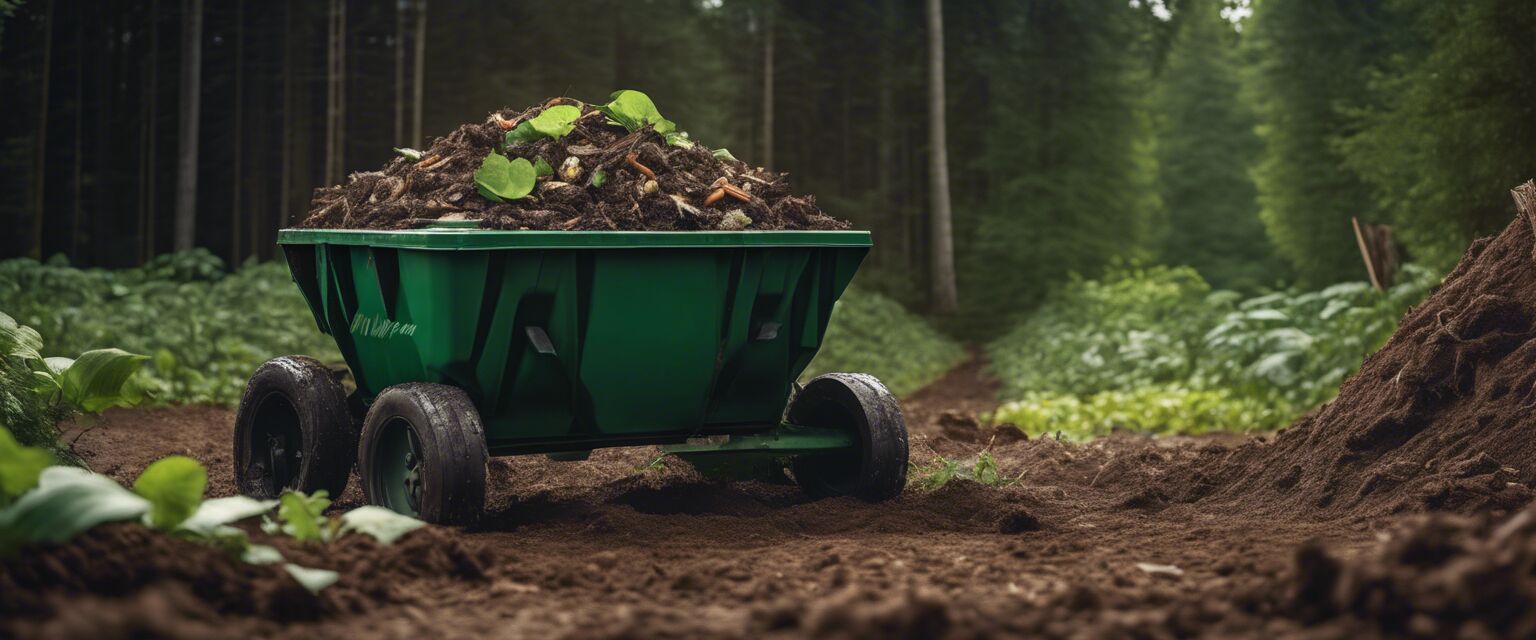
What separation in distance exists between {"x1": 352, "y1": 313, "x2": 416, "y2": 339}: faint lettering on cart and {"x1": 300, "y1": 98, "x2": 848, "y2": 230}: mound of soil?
0.36m

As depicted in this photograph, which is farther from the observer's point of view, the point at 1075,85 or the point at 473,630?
the point at 1075,85

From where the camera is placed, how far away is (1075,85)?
23797 mm

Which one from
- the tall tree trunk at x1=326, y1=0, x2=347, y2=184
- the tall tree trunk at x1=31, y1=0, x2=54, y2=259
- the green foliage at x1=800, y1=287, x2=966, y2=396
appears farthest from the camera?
the tall tree trunk at x1=326, y1=0, x2=347, y2=184

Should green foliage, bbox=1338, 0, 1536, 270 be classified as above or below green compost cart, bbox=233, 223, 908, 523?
above

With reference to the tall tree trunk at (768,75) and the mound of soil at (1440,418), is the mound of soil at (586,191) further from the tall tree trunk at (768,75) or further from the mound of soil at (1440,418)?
the tall tree trunk at (768,75)

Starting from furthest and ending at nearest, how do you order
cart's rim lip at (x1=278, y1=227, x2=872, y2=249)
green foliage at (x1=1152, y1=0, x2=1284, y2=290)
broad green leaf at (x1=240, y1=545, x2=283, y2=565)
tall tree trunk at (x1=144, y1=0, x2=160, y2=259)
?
green foliage at (x1=1152, y1=0, x2=1284, y2=290) → tall tree trunk at (x1=144, y1=0, x2=160, y2=259) → cart's rim lip at (x1=278, y1=227, x2=872, y2=249) → broad green leaf at (x1=240, y1=545, x2=283, y2=565)

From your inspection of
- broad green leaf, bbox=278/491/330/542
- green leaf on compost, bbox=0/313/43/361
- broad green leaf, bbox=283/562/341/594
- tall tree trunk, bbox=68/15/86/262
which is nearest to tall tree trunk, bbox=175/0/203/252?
tall tree trunk, bbox=68/15/86/262

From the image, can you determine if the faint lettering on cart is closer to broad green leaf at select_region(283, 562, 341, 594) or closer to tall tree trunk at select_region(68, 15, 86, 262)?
broad green leaf at select_region(283, 562, 341, 594)

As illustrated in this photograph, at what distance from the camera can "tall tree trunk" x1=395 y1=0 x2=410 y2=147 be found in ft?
68.3

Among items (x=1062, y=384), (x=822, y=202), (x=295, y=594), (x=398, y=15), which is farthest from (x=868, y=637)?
(x=822, y=202)

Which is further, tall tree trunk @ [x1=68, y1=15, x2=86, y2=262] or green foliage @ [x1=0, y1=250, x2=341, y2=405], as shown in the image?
tall tree trunk @ [x1=68, y1=15, x2=86, y2=262]

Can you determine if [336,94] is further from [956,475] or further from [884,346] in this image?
[956,475]

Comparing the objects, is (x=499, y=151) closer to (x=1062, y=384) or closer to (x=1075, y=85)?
(x=1062, y=384)

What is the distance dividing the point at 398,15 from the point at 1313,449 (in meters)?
17.9
